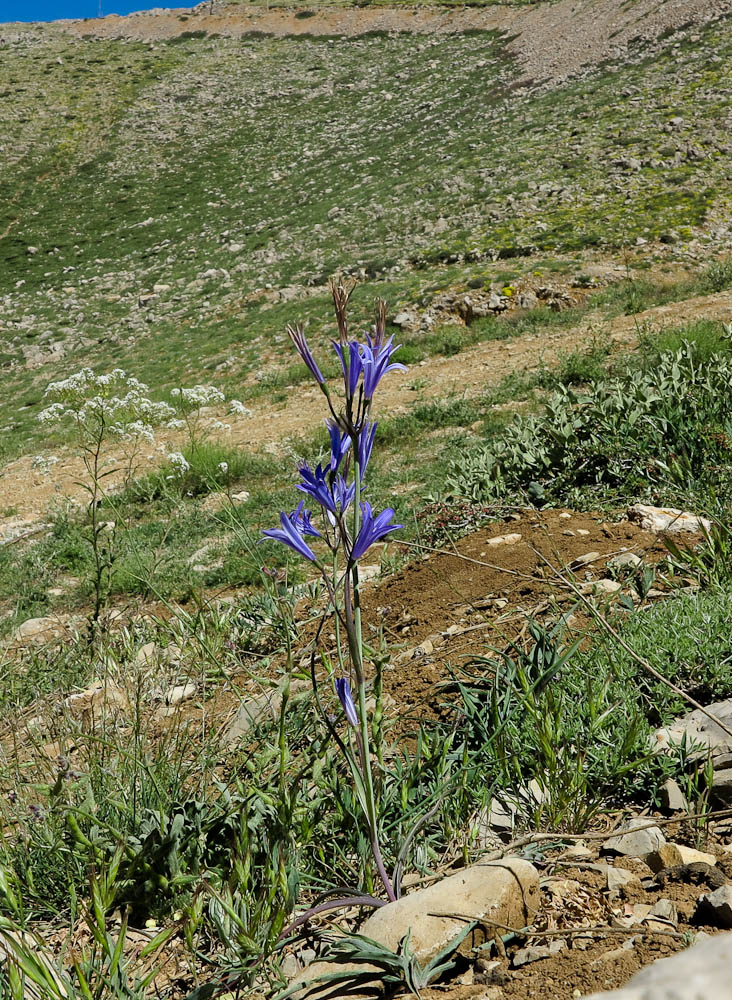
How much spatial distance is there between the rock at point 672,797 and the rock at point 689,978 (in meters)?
1.33

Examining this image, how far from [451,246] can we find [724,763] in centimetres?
1452

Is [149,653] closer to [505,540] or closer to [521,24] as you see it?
[505,540]

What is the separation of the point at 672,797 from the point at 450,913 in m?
0.69

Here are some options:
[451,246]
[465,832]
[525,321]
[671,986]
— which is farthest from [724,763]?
[451,246]

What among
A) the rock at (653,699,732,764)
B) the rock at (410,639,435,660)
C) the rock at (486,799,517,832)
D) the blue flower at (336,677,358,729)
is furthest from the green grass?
the blue flower at (336,677,358,729)

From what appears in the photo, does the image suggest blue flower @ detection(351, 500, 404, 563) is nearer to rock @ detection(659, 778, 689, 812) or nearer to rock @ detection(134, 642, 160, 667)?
rock @ detection(659, 778, 689, 812)

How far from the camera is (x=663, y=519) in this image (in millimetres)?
3424

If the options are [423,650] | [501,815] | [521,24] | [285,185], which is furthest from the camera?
[521,24]

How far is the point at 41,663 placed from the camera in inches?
142

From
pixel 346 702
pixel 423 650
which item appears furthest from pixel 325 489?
pixel 423 650

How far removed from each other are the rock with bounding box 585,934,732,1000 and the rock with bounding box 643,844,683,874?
111 centimetres

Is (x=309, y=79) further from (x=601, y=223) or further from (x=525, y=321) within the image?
(x=525, y=321)

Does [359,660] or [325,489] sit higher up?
[325,489]

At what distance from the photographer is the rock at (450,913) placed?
1.46 meters
